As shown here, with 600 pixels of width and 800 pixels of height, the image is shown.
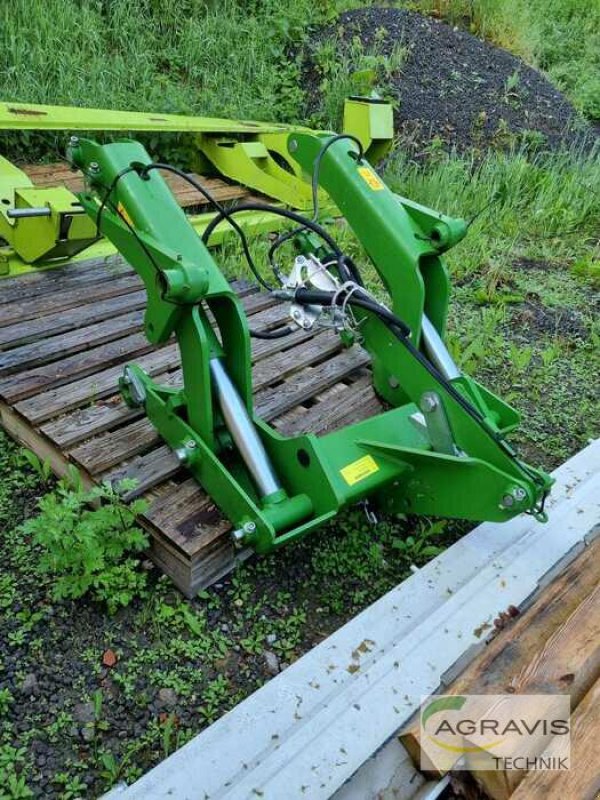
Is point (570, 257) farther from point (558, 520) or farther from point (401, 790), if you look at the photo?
point (401, 790)

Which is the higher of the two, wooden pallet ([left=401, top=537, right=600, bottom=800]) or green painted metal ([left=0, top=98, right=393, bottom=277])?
green painted metal ([left=0, top=98, right=393, bottom=277])

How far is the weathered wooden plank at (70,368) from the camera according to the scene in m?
2.66

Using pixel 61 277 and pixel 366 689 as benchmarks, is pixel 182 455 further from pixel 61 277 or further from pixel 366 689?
pixel 61 277

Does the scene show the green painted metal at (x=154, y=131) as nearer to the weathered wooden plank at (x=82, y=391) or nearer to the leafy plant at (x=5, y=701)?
the weathered wooden plank at (x=82, y=391)

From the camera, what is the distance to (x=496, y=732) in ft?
5.47

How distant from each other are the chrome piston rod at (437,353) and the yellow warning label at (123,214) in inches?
41.1

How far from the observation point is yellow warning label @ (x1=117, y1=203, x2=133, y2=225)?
7.28 feet

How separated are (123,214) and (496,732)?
1819 mm

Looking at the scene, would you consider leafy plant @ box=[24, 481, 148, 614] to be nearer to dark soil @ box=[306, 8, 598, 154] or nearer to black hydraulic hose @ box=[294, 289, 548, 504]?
black hydraulic hose @ box=[294, 289, 548, 504]

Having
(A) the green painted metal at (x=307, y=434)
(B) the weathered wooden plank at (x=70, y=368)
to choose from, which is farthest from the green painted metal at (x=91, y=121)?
(A) the green painted metal at (x=307, y=434)

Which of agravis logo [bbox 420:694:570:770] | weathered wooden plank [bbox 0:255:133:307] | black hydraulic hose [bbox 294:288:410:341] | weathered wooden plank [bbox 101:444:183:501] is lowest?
agravis logo [bbox 420:694:570:770]

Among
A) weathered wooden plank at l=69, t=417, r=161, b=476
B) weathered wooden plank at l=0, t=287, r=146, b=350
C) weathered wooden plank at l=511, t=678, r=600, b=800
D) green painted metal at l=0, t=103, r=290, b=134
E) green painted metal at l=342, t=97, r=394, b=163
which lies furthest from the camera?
green painted metal at l=342, t=97, r=394, b=163

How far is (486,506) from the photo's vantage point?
83.4 inches

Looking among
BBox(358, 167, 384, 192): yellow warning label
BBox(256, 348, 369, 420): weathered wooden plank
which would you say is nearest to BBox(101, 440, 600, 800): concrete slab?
BBox(256, 348, 369, 420): weathered wooden plank
